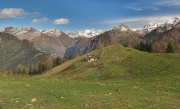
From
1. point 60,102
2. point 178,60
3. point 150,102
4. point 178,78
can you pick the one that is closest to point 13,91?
point 60,102

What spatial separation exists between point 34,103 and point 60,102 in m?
2.09

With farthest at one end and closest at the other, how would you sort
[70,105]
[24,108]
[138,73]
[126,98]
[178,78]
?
[138,73] < [178,78] < [126,98] < [70,105] < [24,108]

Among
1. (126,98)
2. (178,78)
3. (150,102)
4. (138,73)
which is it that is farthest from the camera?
(138,73)

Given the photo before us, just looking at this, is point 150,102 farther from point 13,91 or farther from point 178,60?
point 178,60

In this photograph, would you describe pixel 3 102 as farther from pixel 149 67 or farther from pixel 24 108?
pixel 149 67

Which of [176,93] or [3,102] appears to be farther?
[176,93]

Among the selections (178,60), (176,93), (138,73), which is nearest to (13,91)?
(176,93)

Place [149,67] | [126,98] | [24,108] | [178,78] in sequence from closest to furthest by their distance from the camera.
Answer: [24,108] → [126,98] → [178,78] → [149,67]

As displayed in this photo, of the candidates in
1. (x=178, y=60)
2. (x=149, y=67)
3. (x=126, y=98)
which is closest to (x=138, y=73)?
(x=149, y=67)

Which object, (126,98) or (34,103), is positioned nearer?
(34,103)

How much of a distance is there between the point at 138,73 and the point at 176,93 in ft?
92.6

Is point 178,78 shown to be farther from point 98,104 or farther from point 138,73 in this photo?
point 98,104

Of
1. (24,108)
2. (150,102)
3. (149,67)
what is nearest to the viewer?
(24,108)

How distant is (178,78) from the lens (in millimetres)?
38812
